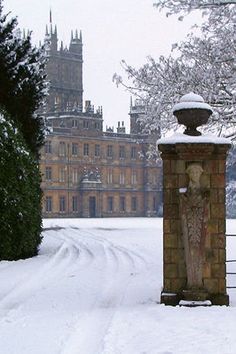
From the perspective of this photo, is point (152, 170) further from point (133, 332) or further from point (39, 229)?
point (133, 332)

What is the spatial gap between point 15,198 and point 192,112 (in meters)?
6.52

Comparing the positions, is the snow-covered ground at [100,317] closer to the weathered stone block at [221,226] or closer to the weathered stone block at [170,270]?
the weathered stone block at [170,270]

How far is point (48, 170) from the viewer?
6812 centimetres

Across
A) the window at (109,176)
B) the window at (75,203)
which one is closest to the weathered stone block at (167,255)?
the window at (75,203)

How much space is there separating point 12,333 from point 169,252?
8.02 ft

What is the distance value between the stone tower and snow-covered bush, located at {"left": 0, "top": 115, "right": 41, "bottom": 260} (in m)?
68.6

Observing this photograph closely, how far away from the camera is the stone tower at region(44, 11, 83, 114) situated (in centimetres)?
8431

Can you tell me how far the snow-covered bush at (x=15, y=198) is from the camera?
12.8m

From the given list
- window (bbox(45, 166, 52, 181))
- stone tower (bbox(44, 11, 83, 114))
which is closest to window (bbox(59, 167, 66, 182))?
window (bbox(45, 166, 52, 181))

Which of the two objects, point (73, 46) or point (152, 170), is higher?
point (73, 46)

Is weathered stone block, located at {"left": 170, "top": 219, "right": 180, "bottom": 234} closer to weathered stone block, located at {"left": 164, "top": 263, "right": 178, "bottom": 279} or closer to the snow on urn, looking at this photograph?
weathered stone block, located at {"left": 164, "top": 263, "right": 178, "bottom": 279}

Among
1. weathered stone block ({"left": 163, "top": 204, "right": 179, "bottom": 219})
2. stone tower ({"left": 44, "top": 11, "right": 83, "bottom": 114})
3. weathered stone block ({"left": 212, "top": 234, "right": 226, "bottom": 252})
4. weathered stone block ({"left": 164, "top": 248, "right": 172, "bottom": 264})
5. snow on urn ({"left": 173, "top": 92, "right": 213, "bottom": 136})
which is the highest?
stone tower ({"left": 44, "top": 11, "right": 83, "bottom": 114})

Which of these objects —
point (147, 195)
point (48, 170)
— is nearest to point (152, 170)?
point (147, 195)

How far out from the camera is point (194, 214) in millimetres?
7371
